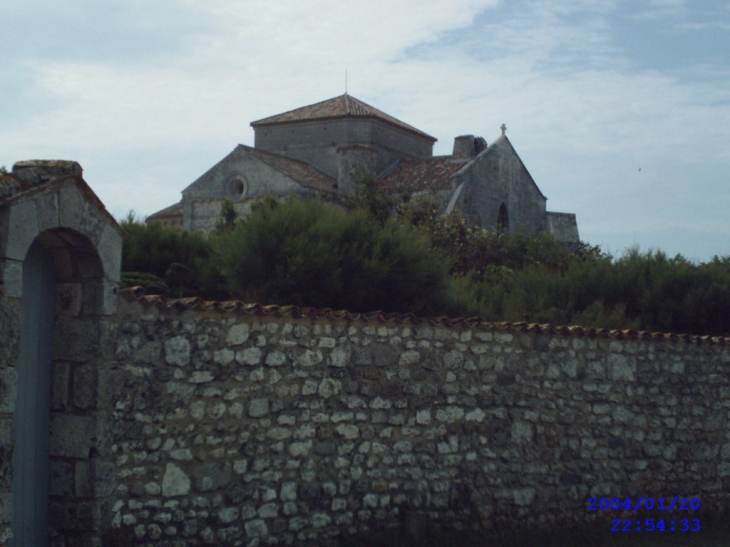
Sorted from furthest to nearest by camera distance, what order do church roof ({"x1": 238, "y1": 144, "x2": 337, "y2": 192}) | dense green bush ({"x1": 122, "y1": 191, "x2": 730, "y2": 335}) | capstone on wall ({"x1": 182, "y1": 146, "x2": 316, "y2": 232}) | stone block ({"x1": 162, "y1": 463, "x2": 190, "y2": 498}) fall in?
1. church roof ({"x1": 238, "y1": 144, "x2": 337, "y2": 192})
2. capstone on wall ({"x1": 182, "y1": 146, "x2": 316, "y2": 232})
3. dense green bush ({"x1": 122, "y1": 191, "x2": 730, "y2": 335})
4. stone block ({"x1": 162, "y1": 463, "x2": 190, "y2": 498})

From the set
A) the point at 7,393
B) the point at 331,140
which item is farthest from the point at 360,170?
the point at 7,393

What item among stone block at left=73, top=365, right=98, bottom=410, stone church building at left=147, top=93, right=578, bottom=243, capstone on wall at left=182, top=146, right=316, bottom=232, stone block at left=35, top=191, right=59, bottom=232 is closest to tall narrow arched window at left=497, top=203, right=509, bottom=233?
stone church building at left=147, top=93, right=578, bottom=243

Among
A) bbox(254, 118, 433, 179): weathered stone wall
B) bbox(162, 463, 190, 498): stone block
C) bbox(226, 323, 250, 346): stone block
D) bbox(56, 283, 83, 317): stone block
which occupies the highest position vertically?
bbox(254, 118, 433, 179): weathered stone wall

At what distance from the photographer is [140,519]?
6586 mm

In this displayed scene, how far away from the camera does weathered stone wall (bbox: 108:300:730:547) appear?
6.80m

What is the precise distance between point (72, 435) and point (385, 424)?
3.11 meters

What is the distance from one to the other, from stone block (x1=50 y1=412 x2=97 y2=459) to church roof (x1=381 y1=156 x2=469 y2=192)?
21230 mm

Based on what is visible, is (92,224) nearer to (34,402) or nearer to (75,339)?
(75,339)

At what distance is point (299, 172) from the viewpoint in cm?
2814

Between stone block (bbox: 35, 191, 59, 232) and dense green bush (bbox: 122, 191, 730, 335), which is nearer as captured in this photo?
stone block (bbox: 35, 191, 59, 232)

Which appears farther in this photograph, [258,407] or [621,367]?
[621,367]

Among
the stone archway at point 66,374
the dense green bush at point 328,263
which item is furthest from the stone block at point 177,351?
the dense green bush at point 328,263

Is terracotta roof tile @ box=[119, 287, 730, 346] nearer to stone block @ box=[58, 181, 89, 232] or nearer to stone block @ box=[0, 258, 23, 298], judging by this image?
stone block @ box=[58, 181, 89, 232]

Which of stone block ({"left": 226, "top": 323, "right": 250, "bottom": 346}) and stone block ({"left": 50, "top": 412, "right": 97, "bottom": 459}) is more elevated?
stone block ({"left": 226, "top": 323, "right": 250, "bottom": 346})
